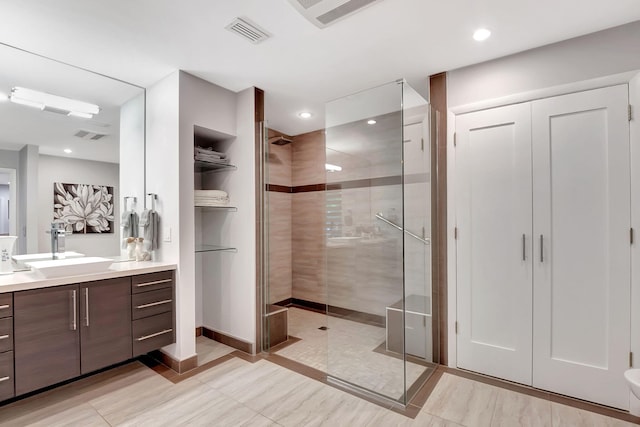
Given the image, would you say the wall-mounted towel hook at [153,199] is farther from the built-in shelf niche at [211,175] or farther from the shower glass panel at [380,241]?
the shower glass panel at [380,241]

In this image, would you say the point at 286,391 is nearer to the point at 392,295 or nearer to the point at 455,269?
the point at 392,295

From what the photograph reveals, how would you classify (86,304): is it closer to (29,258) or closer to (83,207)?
(29,258)

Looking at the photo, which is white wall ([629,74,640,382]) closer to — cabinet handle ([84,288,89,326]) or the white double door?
the white double door

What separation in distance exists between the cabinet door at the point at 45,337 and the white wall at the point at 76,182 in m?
0.64

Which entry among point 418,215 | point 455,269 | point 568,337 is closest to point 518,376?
point 568,337

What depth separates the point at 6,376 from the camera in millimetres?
1942

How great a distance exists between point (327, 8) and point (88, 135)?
2415mm

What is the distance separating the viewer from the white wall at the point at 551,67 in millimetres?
2107

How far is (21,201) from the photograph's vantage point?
2457 mm

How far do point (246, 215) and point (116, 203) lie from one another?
1201 millimetres

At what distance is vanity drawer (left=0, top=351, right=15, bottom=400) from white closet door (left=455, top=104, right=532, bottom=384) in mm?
3233

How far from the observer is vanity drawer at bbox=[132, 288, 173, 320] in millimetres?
2550

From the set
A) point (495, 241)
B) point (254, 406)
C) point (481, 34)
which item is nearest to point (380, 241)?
point (495, 241)

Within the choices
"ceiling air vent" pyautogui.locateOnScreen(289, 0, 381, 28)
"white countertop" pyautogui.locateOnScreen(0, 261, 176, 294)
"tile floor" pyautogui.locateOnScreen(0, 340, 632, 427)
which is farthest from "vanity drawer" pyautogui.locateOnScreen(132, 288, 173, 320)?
"ceiling air vent" pyautogui.locateOnScreen(289, 0, 381, 28)
